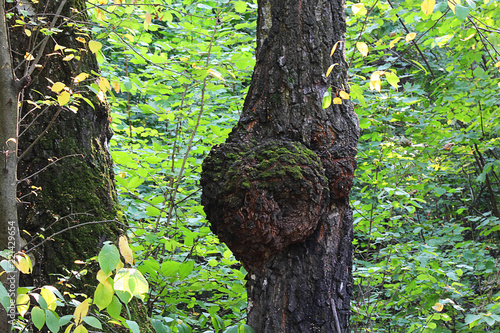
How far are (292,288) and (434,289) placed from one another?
213cm

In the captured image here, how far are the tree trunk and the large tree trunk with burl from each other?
0.92 m

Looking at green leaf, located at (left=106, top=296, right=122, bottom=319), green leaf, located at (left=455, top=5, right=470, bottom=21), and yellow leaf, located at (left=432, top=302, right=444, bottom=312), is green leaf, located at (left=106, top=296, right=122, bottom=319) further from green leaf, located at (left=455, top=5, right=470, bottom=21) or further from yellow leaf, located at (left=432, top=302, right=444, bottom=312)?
yellow leaf, located at (left=432, top=302, right=444, bottom=312)

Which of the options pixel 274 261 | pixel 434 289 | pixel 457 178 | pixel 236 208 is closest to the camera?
pixel 236 208

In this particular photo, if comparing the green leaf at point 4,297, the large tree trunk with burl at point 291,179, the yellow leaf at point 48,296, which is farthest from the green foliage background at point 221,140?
the green leaf at point 4,297

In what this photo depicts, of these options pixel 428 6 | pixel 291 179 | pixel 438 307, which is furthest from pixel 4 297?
pixel 438 307

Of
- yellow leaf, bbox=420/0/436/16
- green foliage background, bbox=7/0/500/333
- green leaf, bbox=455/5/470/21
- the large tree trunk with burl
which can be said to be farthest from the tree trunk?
green leaf, bbox=455/5/470/21

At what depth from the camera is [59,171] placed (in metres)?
2.25

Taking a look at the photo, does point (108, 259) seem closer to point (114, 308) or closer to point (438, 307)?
point (114, 308)

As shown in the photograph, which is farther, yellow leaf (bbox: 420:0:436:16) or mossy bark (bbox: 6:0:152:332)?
mossy bark (bbox: 6:0:152:332)

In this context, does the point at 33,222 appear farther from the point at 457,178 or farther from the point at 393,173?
the point at 457,178

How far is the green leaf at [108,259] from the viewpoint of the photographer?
0.96 metres

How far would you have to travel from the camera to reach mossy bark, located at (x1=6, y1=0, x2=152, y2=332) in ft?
6.99

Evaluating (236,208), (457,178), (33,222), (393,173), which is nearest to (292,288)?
(236,208)

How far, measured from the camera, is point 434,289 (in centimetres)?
322
